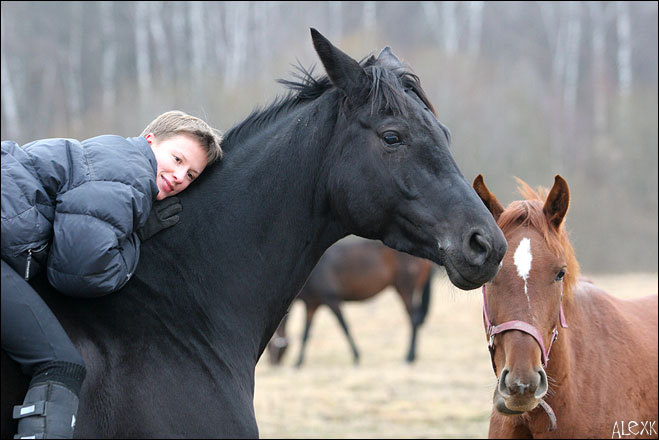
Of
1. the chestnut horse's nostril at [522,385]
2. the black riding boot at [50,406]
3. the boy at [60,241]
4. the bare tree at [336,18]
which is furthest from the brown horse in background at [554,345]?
the bare tree at [336,18]

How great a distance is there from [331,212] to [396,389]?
665cm

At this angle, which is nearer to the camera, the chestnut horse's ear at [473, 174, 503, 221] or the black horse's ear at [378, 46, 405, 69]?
the black horse's ear at [378, 46, 405, 69]

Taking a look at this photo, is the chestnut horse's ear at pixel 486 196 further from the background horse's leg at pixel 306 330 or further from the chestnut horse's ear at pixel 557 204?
the background horse's leg at pixel 306 330

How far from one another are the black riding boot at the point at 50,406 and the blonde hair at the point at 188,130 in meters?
1.01

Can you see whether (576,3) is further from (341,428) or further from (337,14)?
(341,428)

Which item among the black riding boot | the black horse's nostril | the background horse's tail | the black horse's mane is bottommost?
the background horse's tail

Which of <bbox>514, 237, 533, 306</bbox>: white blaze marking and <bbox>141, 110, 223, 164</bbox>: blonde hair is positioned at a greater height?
<bbox>141, 110, 223, 164</bbox>: blonde hair

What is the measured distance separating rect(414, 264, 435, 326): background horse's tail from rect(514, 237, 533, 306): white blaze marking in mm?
9133

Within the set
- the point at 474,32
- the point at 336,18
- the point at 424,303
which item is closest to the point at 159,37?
the point at 336,18

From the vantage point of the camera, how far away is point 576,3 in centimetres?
2348

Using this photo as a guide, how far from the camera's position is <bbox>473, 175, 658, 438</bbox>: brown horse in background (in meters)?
3.32

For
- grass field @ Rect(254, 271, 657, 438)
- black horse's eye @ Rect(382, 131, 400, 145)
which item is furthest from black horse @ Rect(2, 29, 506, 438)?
grass field @ Rect(254, 271, 657, 438)

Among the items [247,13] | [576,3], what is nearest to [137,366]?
[247,13]

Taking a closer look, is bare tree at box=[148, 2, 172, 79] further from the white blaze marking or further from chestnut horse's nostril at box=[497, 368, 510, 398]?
chestnut horse's nostril at box=[497, 368, 510, 398]
